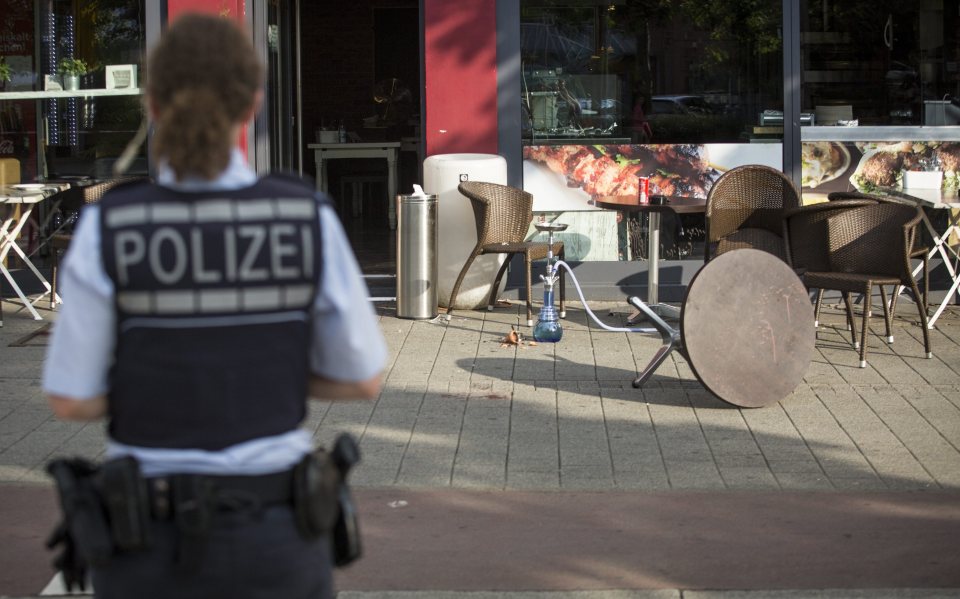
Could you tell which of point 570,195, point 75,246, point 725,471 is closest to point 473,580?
point 725,471

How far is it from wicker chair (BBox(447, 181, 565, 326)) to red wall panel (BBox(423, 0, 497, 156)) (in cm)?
72

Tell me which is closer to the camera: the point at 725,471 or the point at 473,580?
the point at 473,580

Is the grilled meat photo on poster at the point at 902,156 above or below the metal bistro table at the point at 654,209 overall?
above

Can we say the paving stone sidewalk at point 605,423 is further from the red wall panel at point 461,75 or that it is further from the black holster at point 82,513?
the black holster at point 82,513

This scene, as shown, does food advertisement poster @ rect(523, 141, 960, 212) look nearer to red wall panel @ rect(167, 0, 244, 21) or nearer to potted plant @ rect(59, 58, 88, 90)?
red wall panel @ rect(167, 0, 244, 21)

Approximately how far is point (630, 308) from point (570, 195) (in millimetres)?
1041

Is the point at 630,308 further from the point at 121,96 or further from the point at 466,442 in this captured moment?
the point at 121,96

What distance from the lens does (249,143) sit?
34.1 feet

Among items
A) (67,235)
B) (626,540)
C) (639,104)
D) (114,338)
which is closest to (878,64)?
(639,104)

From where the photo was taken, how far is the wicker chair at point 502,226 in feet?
30.2

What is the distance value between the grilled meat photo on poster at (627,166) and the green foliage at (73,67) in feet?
12.0

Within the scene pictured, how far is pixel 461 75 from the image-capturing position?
32.8ft

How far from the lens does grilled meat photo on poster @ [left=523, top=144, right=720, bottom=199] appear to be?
1010cm

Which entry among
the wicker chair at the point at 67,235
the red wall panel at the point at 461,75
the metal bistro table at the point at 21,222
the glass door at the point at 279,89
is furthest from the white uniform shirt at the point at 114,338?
the glass door at the point at 279,89
